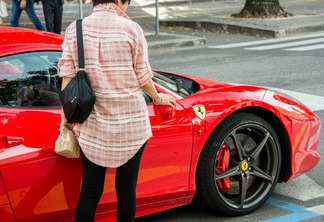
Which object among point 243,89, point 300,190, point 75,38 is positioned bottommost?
point 300,190

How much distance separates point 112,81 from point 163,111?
68 centimetres

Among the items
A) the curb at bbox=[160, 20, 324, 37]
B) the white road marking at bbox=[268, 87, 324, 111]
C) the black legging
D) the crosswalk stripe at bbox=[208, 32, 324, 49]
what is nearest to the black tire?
the black legging

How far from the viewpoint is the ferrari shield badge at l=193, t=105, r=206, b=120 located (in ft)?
13.2

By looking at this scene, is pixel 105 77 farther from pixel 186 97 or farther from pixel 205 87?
pixel 205 87

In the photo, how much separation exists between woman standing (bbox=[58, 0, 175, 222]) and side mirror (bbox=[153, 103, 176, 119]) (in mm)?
481

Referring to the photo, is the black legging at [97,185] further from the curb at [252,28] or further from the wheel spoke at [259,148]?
the curb at [252,28]

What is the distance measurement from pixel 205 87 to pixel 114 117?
1.37 meters

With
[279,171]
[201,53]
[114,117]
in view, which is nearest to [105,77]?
[114,117]

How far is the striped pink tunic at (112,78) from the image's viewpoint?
3.15m

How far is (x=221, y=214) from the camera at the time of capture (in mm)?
4281

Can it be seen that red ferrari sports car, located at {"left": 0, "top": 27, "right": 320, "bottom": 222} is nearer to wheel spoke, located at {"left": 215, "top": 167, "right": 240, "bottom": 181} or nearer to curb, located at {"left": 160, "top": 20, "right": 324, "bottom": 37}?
wheel spoke, located at {"left": 215, "top": 167, "right": 240, "bottom": 181}

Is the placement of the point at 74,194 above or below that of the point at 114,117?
below

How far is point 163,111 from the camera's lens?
3791 millimetres

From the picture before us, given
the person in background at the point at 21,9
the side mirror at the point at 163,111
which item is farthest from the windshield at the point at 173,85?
the person in background at the point at 21,9
